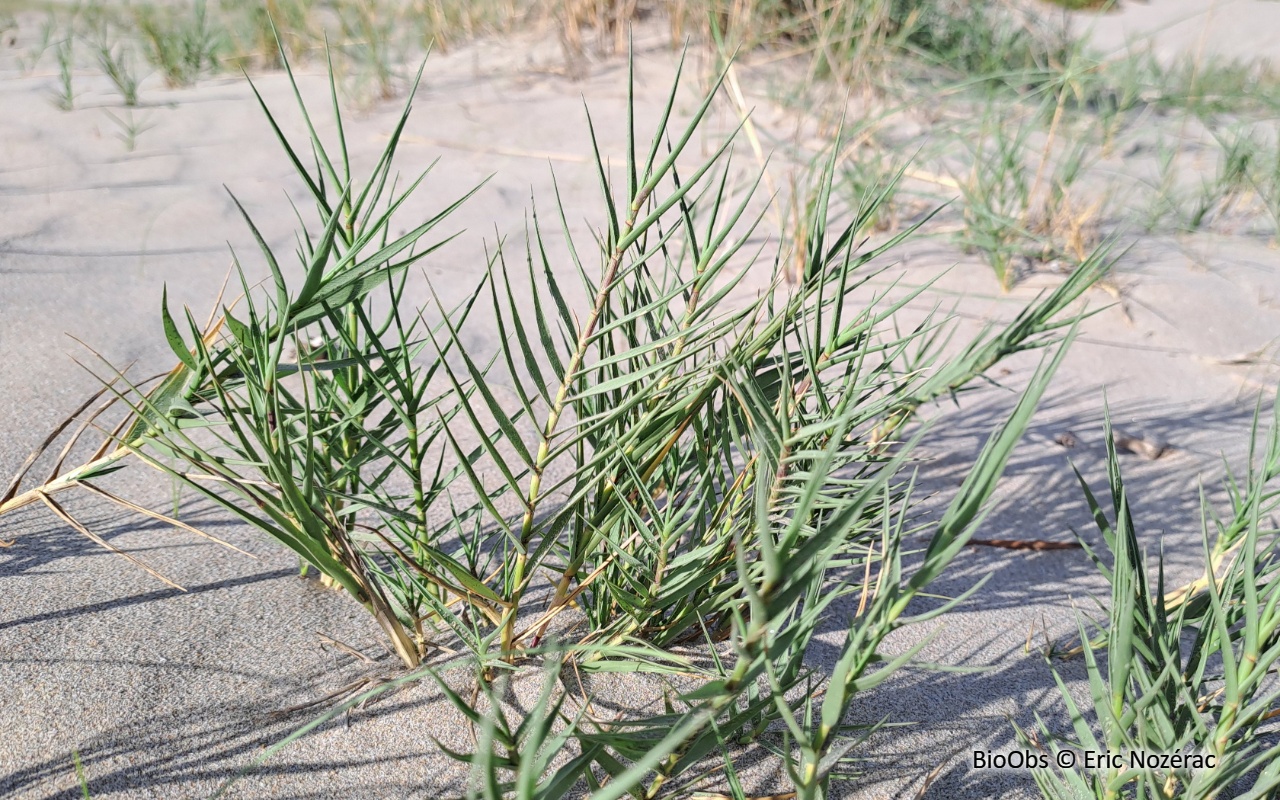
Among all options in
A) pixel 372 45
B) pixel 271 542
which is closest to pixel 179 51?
pixel 372 45

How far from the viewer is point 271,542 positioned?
1233 millimetres

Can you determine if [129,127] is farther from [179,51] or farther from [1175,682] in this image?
[1175,682]

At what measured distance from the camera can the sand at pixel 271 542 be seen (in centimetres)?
93

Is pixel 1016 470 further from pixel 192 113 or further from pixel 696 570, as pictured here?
pixel 192 113

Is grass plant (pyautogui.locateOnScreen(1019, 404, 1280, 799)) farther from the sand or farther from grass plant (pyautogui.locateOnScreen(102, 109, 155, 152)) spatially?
grass plant (pyautogui.locateOnScreen(102, 109, 155, 152))

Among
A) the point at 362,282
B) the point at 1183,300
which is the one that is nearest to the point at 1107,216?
Result: the point at 1183,300

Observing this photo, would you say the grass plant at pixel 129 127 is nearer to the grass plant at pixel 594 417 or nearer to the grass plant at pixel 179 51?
the grass plant at pixel 179 51

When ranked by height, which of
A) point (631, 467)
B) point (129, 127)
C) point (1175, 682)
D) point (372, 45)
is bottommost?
point (1175, 682)

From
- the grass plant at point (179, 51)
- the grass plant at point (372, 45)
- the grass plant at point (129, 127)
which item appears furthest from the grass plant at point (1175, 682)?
the grass plant at point (179, 51)

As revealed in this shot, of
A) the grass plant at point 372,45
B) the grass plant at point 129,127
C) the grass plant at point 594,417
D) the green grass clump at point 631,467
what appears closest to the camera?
the green grass clump at point 631,467

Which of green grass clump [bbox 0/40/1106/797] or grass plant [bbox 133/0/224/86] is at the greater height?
grass plant [bbox 133/0/224/86]

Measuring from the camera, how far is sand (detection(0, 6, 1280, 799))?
0.93 m

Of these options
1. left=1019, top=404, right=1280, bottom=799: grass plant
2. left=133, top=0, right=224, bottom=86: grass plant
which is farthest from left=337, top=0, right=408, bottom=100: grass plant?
left=1019, top=404, right=1280, bottom=799: grass plant

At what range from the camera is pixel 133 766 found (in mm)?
878
